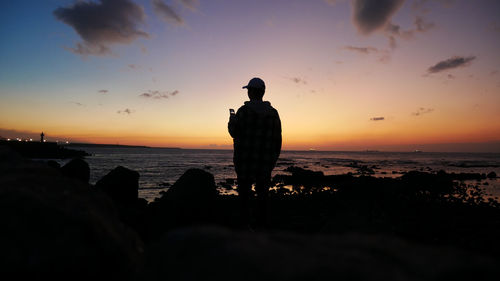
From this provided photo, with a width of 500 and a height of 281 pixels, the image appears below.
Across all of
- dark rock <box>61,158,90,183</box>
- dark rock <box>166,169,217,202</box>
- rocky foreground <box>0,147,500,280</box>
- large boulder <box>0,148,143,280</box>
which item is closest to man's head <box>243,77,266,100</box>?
dark rock <box>166,169,217,202</box>

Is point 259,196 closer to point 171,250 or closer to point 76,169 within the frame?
point 171,250

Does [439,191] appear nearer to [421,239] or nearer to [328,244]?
[421,239]

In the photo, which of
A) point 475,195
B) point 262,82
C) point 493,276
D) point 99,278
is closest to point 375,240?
point 493,276

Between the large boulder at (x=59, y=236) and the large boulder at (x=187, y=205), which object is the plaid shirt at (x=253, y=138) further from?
the large boulder at (x=59, y=236)

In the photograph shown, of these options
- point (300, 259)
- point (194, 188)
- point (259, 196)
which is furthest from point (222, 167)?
point (300, 259)

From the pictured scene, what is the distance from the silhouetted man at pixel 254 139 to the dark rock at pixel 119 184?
5571 millimetres

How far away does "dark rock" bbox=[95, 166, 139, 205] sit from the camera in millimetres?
8547

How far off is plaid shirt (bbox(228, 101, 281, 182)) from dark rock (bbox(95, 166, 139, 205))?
561cm

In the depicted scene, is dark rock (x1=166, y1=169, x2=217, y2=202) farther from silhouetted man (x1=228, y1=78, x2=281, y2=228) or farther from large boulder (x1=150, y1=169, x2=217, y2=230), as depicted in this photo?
silhouetted man (x1=228, y1=78, x2=281, y2=228)

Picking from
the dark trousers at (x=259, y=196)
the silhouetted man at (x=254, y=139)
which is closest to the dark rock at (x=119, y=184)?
the dark trousers at (x=259, y=196)

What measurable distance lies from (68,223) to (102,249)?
1.01 ft

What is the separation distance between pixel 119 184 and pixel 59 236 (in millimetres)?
7561

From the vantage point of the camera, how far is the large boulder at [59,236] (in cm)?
164

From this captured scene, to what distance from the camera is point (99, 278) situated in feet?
5.94
